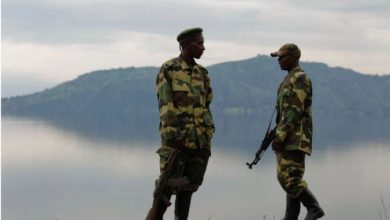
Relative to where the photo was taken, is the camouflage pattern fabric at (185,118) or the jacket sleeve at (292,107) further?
the jacket sleeve at (292,107)

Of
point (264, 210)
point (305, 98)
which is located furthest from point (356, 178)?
point (305, 98)

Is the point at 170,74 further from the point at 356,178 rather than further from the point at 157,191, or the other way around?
the point at 356,178

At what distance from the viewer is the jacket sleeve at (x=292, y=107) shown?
26.3 ft

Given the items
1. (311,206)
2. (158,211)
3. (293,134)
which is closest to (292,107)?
(293,134)

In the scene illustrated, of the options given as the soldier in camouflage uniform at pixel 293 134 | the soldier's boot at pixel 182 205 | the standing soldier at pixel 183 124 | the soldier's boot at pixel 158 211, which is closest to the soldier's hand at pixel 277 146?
the soldier in camouflage uniform at pixel 293 134

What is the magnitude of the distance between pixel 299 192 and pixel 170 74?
2.19 meters

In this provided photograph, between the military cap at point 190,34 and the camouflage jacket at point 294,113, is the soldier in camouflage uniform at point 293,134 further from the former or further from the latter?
the military cap at point 190,34

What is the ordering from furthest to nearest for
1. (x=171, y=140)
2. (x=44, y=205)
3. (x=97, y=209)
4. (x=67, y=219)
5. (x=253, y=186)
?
(x=253, y=186)
(x=44, y=205)
(x=97, y=209)
(x=67, y=219)
(x=171, y=140)

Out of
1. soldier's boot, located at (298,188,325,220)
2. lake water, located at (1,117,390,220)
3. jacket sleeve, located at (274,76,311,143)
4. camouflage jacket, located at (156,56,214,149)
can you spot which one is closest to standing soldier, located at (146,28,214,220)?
camouflage jacket, located at (156,56,214,149)

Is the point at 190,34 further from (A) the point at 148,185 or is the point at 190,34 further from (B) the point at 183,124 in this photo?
(A) the point at 148,185

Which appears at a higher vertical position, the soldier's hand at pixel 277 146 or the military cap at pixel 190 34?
the military cap at pixel 190 34

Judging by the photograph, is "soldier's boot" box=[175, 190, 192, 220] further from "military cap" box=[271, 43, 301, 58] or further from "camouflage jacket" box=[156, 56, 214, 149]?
"military cap" box=[271, 43, 301, 58]

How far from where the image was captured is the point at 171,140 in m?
7.03

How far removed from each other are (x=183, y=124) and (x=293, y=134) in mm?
1602
